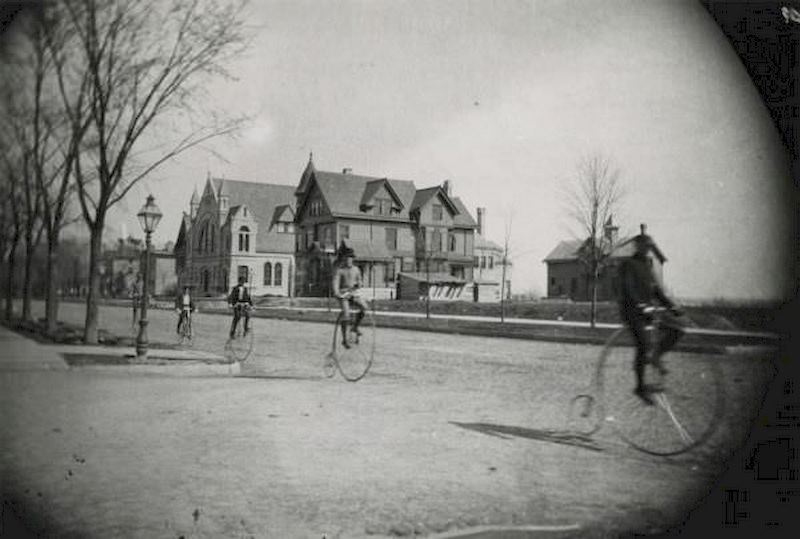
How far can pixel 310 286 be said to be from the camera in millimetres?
2621

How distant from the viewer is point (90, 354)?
159 inches

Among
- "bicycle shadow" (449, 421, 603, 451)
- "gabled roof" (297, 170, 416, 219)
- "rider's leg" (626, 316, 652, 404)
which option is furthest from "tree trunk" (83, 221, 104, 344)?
"rider's leg" (626, 316, 652, 404)

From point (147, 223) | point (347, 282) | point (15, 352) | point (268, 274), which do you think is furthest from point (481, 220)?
point (15, 352)

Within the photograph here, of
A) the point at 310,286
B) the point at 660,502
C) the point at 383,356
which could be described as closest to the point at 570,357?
the point at 660,502

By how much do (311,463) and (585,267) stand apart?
1359mm

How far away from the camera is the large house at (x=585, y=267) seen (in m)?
1.91

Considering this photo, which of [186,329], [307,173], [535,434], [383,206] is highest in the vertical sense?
[307,173]

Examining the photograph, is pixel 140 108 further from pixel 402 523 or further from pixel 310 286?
pixel 402 523

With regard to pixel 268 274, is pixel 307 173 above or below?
above

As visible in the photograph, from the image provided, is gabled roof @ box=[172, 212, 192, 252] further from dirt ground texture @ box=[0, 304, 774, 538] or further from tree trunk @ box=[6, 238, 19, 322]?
tree trunk @ box=[6, 238, 19, 322]

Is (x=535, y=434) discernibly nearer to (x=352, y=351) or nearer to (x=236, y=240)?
(x=352, y=351)

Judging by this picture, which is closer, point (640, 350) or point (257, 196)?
point (640, 350)

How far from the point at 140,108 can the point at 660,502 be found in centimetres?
268

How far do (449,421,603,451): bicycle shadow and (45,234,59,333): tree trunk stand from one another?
6.76 ft
